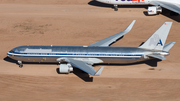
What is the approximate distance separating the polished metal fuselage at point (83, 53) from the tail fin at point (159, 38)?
105 centimetres

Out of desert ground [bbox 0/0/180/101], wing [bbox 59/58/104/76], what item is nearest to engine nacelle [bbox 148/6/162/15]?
desert ground [bbox 0/0/180/101]

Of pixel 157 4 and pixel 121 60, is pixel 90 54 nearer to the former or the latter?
pixel 121 60

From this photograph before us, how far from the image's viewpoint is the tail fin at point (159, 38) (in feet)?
115

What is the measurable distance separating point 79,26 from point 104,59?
68.1ft

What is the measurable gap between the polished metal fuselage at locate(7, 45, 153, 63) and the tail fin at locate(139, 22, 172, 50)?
105 centimetres

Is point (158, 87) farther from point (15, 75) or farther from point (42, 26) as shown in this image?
point (42, 26)

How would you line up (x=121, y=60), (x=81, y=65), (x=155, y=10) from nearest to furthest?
(x=81, y=65)
(x=121, y=60)
(x=155, y=10)

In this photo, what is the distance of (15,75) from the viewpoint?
36.5 m

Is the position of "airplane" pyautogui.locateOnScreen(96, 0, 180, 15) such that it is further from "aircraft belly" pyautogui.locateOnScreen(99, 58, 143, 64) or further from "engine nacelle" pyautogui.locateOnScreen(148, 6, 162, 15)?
"aircraft belly" pyautogui.locateOnScreen(99, 58, 143, 64)

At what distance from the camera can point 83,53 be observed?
1463 inches

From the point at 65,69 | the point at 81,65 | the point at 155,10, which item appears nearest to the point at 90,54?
the point at 81,65

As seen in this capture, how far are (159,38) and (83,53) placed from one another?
41.8 ft

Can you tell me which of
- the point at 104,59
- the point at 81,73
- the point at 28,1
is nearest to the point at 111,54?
the point at 104,59

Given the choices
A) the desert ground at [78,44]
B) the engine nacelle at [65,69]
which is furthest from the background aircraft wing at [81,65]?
the desert ground at [78,44]
